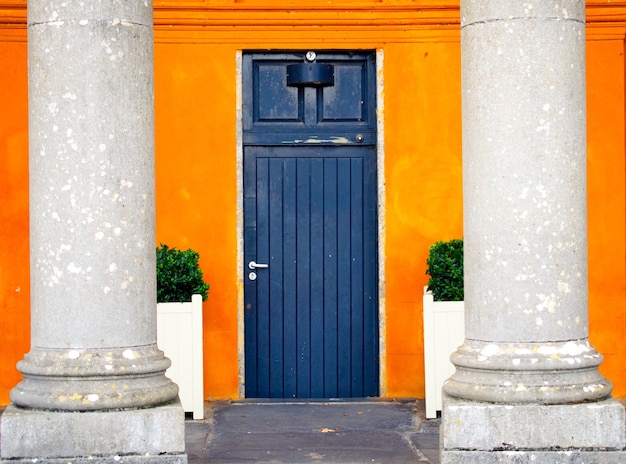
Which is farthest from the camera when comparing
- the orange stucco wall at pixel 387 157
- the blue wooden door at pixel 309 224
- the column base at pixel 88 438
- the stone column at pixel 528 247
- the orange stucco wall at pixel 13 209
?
the blue wooden door at pixel 309 224

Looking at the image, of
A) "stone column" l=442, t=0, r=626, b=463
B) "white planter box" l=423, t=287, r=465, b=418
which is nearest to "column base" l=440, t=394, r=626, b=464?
"stone column" l=442, t=0, r=626, b=463

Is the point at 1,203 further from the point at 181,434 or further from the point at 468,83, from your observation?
the point at 468,83

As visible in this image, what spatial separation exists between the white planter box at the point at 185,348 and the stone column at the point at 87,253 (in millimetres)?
2191

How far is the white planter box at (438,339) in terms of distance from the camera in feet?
26.9

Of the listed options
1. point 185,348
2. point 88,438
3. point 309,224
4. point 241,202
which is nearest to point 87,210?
point 88,438

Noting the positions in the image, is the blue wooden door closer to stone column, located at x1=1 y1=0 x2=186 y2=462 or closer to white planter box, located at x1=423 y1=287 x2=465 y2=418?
white planter box, located at x1=423 y1=287 x2=465 y2=418

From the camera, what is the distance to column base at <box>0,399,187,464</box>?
229 inches

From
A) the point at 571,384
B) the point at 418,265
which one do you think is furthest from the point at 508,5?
the point at 418,265

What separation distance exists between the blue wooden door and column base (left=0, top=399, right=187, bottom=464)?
333cm

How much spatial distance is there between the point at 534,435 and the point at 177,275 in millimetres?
3274

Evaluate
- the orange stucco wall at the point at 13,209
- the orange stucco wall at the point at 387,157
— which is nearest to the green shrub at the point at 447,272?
the orange stucco wall at the point at 387,157

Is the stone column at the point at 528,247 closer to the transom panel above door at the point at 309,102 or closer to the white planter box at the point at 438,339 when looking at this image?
the white planter box at the point at 438,339

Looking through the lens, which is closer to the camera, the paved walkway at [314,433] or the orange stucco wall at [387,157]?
the paved walkway at [314,433]

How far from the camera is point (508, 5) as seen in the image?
602 cm
